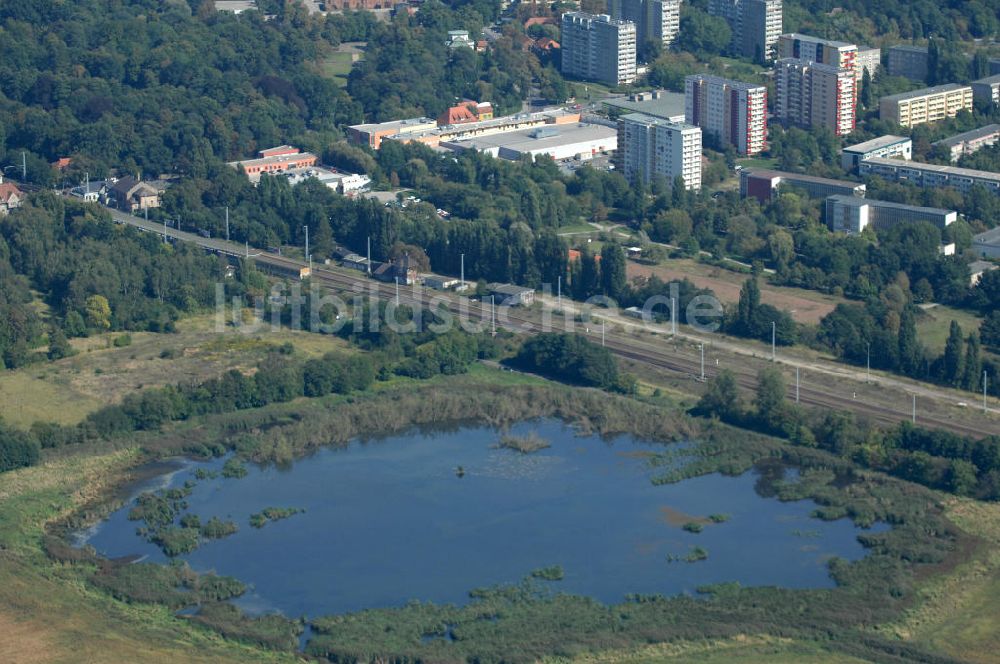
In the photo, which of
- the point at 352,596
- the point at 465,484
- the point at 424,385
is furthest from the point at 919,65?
the point at 352,596

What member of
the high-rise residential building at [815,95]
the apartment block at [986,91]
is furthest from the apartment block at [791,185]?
the apartment block at [986,91]

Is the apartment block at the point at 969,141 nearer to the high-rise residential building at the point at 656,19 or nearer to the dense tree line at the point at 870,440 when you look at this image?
the high-rise residential building at the point at 656,19

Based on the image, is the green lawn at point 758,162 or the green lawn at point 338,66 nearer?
the green lawn at point 758,162

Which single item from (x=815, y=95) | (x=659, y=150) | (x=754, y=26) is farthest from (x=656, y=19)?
(x=659, y=150)

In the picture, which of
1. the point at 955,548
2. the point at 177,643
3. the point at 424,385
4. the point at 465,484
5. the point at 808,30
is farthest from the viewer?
the point at 808,30

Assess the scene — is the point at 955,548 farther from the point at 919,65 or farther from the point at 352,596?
the point at 919,65
